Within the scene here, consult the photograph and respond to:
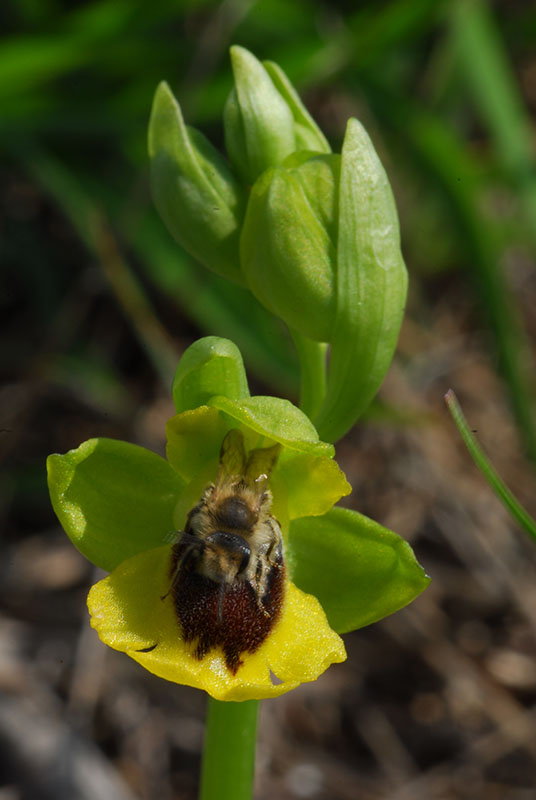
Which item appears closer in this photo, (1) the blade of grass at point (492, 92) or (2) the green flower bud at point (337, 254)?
(2) the green flower bud at point (337, 254)

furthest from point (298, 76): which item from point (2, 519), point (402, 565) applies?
point (402, 565)

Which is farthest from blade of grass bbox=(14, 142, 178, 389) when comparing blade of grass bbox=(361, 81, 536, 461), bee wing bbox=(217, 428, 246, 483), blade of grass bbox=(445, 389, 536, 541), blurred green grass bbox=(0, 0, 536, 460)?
blade of grass bbox=(445, 389, 536, 541)

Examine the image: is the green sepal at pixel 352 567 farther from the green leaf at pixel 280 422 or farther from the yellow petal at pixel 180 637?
the green leaf at pixel 280 422

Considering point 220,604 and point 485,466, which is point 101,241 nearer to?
point 220,604

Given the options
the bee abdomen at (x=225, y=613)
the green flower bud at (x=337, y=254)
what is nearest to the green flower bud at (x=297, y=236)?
the green flower bud at (x=337, y=254)

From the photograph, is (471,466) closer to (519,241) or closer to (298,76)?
(519,241)

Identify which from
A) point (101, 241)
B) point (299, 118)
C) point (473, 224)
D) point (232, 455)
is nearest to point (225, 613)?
point (232, 455)

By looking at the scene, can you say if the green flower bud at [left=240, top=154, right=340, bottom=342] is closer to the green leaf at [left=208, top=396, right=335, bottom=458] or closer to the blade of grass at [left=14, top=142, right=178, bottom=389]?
the green leaf at [left=208, top=396, right=335, bottom=458]
